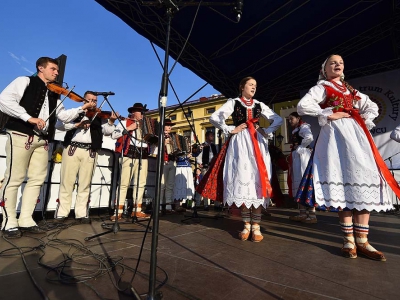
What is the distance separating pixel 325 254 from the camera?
2014 mm

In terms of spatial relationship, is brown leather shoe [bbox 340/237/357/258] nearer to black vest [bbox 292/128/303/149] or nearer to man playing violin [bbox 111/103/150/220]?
black vest [bbox 292/128/303/149]

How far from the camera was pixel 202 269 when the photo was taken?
159cm

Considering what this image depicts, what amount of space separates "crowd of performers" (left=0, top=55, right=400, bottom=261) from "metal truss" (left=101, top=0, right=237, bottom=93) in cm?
220

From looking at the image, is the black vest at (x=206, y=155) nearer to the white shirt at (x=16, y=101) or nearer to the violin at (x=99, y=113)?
the violin at (x=99, y=113)

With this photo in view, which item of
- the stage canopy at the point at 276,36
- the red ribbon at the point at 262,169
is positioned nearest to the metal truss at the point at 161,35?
the stage canopy at the point at 276,36

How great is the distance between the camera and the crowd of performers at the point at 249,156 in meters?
2.03

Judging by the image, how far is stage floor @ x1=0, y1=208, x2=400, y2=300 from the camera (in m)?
1.27

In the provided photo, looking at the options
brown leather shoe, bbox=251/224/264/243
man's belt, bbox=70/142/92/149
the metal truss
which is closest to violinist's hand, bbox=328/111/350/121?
brown leather shoe, bbox=251/224/264/243

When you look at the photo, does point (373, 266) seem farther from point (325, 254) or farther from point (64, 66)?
point (64, 66)

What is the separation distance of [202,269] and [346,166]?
155cm

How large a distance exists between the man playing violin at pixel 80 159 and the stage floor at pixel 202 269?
3.36 ft

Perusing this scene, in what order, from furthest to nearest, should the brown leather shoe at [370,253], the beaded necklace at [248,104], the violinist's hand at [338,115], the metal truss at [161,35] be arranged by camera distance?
the metal truss at [161,35] < the beaded necklace at [248,104] < the violinist's hand at [338,115] < the brown leather shoe at [370,253]

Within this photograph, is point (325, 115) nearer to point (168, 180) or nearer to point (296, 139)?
point (296, 139)

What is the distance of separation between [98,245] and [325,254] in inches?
83.3
